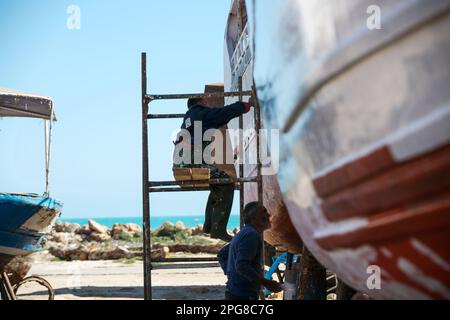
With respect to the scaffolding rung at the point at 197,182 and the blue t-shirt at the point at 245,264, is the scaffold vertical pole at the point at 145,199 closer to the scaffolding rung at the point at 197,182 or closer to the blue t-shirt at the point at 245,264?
the scaffolding rung at the point at 197,182

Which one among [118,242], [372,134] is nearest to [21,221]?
[372,134]

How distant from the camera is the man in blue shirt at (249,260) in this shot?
4.19 meters

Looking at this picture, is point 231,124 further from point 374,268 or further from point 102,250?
point 102,250

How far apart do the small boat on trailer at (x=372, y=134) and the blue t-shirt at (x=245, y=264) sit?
1.03 m

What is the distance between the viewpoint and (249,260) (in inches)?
166

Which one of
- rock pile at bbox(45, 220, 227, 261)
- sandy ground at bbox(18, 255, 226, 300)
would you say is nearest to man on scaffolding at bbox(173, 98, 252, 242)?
sandy ground at bbox(18, 255, 226, 300)

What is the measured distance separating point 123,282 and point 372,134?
9242 mm

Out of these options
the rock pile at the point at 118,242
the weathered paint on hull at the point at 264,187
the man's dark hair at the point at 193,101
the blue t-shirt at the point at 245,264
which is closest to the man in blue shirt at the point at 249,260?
the blue t-shirt at the point at 245,264

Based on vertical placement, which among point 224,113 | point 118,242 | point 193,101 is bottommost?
point 118,242

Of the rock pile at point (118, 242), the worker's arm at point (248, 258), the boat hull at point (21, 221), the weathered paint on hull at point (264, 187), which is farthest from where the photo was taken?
the rock pile at point (118, 242)

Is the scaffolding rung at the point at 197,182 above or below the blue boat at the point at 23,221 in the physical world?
above

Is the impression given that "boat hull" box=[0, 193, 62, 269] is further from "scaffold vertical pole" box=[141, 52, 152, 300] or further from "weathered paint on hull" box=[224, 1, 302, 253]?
"weathered paint on hull" box=[224, 1, 302, 253]

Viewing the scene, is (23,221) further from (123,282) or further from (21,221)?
(123,282)

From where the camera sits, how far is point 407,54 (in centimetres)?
236
